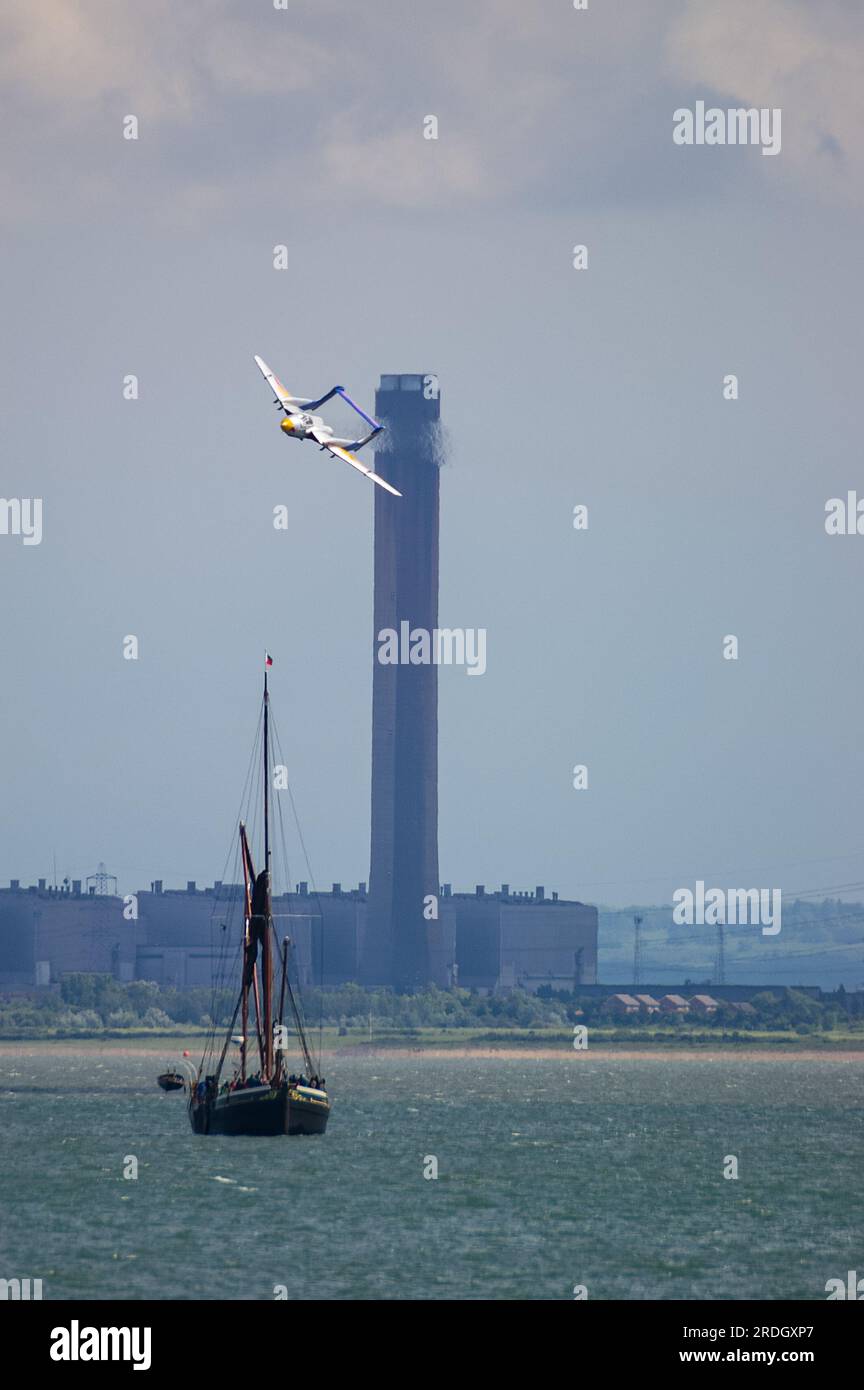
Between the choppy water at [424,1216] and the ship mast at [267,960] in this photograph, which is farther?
the ship mast at [267,960]

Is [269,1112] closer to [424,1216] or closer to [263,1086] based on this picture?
[263,1086]

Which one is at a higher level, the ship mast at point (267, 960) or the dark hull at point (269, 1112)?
the ship mast at point (267, 960)

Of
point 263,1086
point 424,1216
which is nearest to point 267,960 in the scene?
point 263,1086
